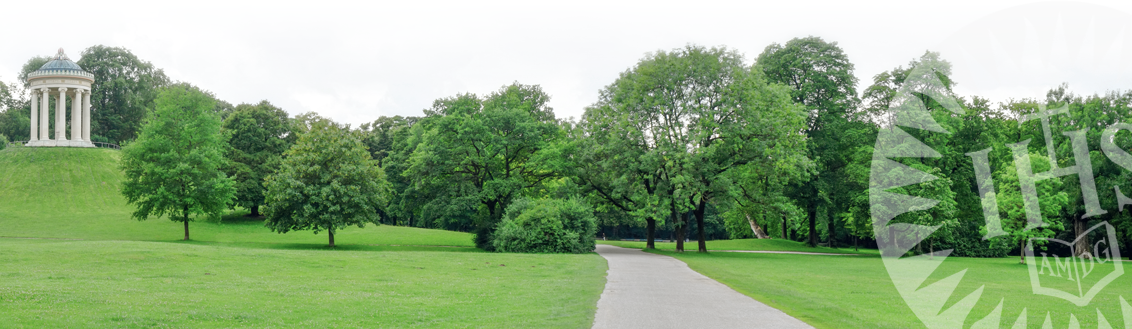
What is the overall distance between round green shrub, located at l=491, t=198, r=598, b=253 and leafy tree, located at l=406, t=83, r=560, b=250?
16.2 feet

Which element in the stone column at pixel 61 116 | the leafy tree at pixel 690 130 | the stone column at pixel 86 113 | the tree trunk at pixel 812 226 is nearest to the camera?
the leafy tree at pixel 690 130

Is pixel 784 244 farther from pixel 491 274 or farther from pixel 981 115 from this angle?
pixel 491 274

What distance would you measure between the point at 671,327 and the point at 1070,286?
1723cm

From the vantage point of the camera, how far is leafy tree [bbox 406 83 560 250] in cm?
4320

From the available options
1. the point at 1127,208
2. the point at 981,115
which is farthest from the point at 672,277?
the point at 1127,208

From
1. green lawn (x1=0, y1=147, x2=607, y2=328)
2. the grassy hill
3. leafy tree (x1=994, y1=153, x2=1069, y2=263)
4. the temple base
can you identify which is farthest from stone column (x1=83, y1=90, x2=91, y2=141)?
leafy tree (x1=994, y1=153, x2=1069, y2=263)

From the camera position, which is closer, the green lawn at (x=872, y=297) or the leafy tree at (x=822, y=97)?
the green lawn at (x=872, y=297)

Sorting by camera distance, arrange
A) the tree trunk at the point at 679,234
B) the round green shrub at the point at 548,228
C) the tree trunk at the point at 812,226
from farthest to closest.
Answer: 1. the tree trunk at the point at 812,226
2. the tree trunk at the point at 679,234
3. the round green shrub at the point at 548,228

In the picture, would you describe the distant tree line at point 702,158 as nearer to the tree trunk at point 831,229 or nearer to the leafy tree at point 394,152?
the tree trunk at point 831,229

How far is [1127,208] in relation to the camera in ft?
132

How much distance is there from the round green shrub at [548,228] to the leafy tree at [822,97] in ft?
57.3

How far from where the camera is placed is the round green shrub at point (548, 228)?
36.5 m

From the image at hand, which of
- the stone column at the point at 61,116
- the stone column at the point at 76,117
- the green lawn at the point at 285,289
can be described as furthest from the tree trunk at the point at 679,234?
the stone column at the point at 61,116

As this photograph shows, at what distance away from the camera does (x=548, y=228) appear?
3650 cm
